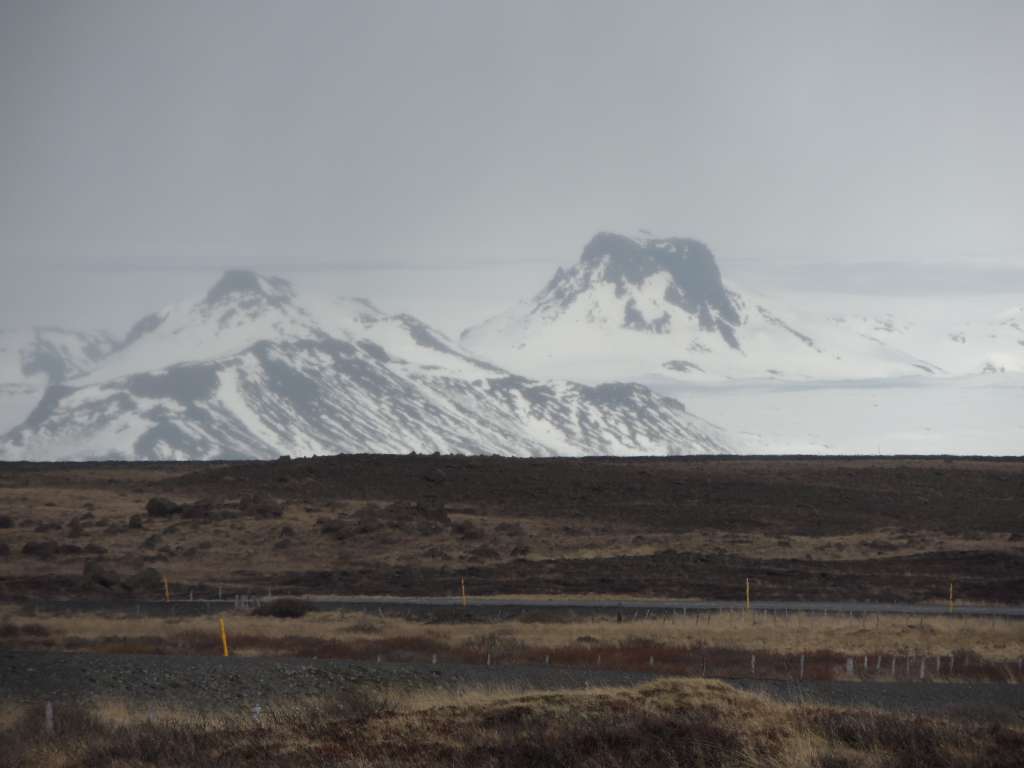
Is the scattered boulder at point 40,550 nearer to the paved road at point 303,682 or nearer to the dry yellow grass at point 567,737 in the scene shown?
the paved road at point 303,682

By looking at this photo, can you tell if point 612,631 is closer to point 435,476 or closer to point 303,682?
point 303,682

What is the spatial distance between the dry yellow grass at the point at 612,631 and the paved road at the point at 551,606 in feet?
7.42

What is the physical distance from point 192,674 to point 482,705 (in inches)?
408

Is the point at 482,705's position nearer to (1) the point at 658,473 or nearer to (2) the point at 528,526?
(2) the point at 528,526

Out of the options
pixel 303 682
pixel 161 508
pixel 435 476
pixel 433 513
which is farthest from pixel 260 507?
pixel 303 682

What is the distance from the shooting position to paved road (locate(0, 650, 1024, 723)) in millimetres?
26609

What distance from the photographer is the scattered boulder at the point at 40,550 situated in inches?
2677

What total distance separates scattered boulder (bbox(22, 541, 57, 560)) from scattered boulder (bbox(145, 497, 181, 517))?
47.3 ft

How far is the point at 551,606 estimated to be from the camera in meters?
47.6

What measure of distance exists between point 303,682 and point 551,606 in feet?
63.9

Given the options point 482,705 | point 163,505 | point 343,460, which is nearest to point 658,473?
point 343,460

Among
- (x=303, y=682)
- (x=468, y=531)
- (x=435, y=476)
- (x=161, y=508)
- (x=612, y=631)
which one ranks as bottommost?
(x=435, y=476)

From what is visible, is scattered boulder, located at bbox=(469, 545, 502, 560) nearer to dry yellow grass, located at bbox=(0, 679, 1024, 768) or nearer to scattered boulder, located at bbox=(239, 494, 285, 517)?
scattered boulder, located at bbox=(239, 494, 285, 517)

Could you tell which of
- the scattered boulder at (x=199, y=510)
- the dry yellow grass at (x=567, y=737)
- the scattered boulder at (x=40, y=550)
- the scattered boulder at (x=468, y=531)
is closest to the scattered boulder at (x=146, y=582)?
the scattered boulder at (x=40, y=550)
